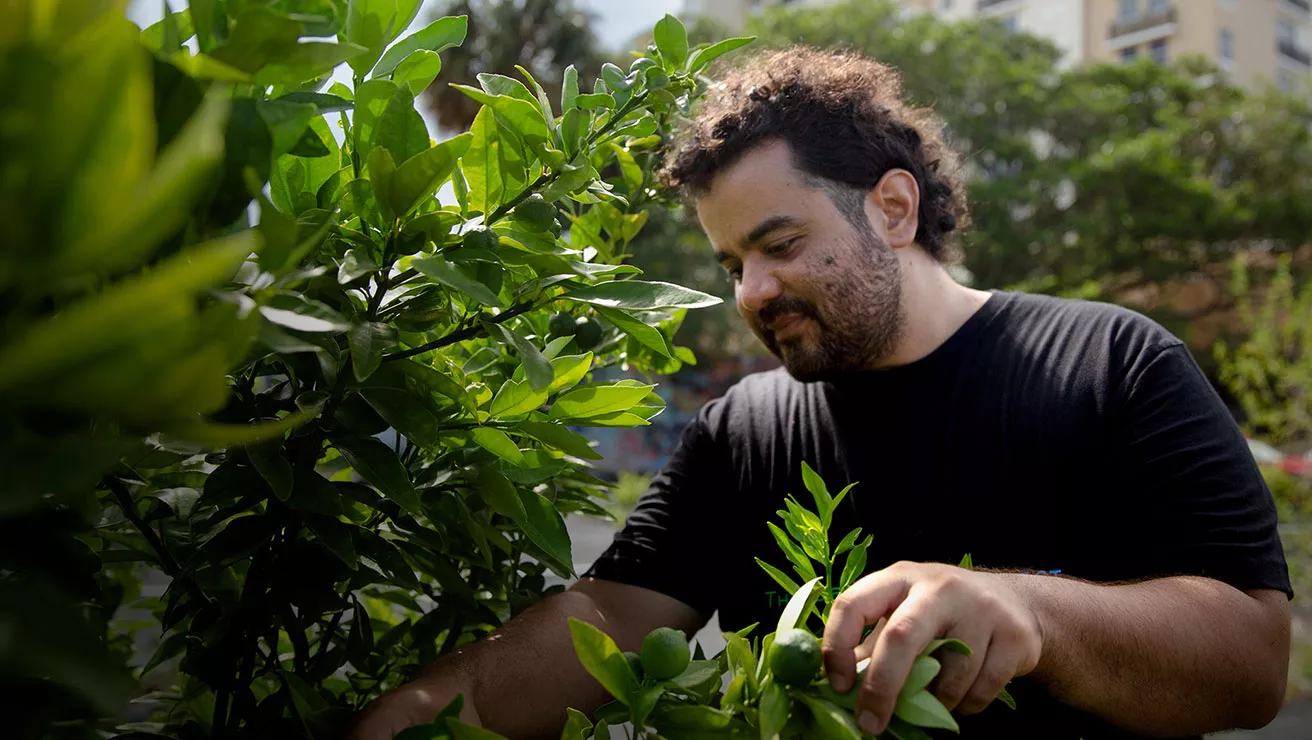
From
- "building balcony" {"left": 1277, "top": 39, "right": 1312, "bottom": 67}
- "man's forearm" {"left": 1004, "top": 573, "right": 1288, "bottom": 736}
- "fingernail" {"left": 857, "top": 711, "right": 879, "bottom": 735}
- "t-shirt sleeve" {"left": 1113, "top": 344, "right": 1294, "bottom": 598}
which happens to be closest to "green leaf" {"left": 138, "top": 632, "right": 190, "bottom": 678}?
"fingernail" {"left": 857, "top": 711, "right": 879, "bottom": 735}

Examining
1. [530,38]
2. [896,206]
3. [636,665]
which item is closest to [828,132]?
[896,206]

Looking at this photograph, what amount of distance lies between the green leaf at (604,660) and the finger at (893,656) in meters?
0.16

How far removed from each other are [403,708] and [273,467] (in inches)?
15.1

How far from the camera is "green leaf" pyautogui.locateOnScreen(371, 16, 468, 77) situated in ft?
2.52

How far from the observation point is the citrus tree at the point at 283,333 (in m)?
0.34

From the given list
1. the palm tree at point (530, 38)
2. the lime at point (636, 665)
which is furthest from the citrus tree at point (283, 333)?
the palm tree at point (530, 38)

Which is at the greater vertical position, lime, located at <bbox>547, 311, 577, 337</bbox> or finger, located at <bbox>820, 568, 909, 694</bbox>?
lime, located at <bbox>547, 311, 577, 337</bbox>

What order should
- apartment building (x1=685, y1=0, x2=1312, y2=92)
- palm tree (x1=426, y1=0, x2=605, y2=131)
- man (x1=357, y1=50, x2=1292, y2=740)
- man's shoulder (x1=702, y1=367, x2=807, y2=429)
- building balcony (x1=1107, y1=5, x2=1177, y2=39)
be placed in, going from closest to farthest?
man (x1=357, y1=50, x2=1292, y2=740) < man's shoulder (x1=702, y1=367, x2=807, y2=429) < palm tree (x1=426, y1=0, x2=605, y2=131) < apartment building (x1=685, y1=0, x2=1312, y2=92) < building balcony (x1=1107, y1=5, x2=1177, y2=39)

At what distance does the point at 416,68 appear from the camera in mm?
778

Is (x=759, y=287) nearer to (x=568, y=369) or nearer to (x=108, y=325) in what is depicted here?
(x=568, y=369)

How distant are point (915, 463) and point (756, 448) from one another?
34 centimetres

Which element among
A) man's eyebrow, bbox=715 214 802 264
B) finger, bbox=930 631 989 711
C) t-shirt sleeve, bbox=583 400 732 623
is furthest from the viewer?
man's eyebrow, bbox=715 214 802 264

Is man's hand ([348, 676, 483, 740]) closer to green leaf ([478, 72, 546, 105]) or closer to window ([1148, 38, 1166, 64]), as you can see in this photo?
green leaf ([478, 72, 546, 105])

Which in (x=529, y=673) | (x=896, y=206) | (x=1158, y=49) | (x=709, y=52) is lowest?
(x=529, y=673)
